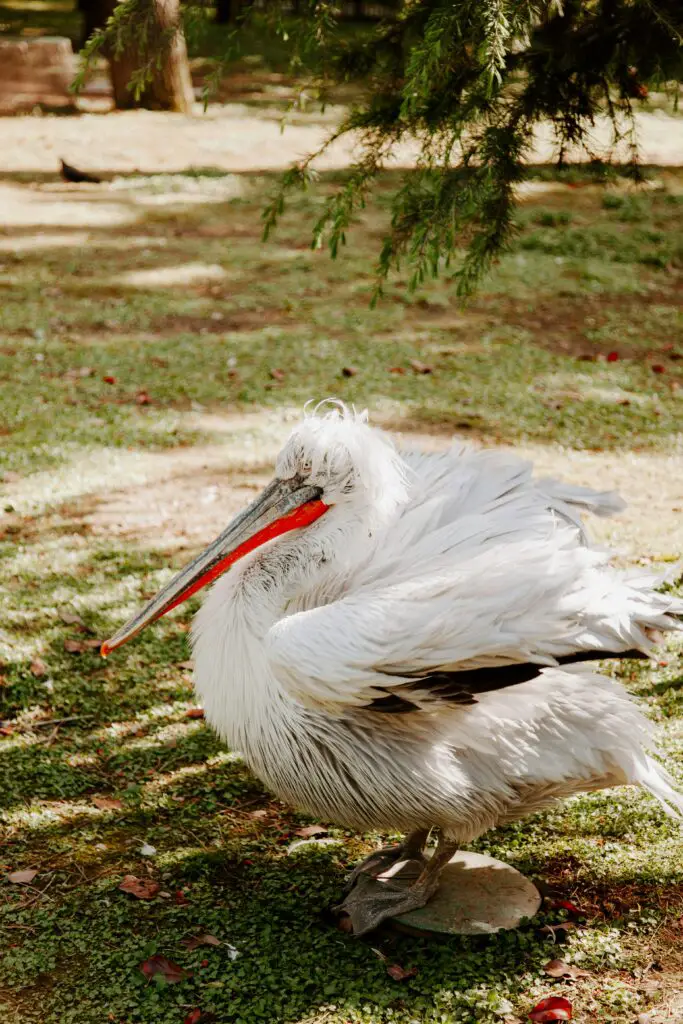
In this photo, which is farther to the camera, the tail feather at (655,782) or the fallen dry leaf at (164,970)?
the tail feather at (655,782)

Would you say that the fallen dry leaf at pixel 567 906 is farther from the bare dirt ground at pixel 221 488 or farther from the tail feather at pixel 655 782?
the bare dirt ground at pixel 221 488

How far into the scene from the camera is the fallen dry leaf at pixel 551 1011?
3.39 metres

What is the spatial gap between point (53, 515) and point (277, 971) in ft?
11.5

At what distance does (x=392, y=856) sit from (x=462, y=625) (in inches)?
49.6

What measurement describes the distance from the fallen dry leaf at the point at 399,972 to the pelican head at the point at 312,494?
143 cm

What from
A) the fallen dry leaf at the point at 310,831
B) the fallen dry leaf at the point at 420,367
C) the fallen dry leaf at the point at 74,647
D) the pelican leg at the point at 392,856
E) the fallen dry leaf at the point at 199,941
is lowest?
the fallen dry leaf at the point at 199,941

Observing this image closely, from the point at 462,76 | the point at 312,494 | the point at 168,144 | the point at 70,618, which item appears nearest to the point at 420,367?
the point at 70,618

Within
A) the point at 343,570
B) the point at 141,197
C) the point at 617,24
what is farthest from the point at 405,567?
the point at 141,197

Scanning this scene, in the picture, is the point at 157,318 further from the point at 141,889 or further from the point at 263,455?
the point at 141,889

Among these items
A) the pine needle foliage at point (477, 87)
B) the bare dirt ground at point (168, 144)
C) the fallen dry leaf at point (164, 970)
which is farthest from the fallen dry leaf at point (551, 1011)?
the bare dirt ground at point (168, 144)

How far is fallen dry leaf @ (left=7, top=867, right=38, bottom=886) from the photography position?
3.95 meters

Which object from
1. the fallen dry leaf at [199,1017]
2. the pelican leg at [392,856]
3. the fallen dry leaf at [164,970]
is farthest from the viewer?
the pelican leg at [392,856]

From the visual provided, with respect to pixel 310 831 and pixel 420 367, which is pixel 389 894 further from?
pixel 420 367

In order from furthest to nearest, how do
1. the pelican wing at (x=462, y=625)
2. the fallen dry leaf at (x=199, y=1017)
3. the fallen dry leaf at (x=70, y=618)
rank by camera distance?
the fallen dry leaf at (x=70, y=618) < the fallen dry leaf at (x=199, y=1017) < the pelican wing at (x=462, y=625)
